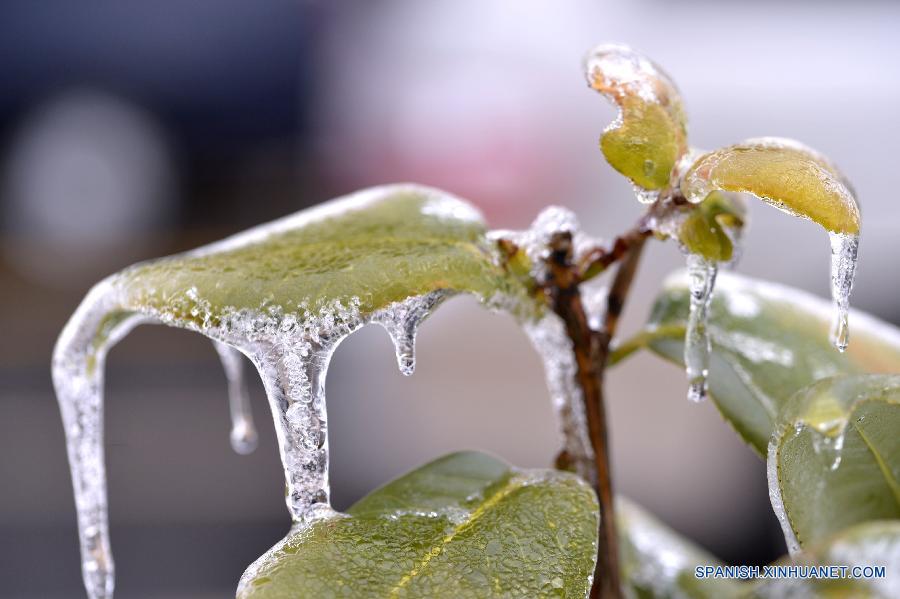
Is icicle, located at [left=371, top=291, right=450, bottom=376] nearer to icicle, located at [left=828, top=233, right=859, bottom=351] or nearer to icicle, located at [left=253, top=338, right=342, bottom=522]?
icicle, located at [left=253, top=338, right=342, bottom=522]

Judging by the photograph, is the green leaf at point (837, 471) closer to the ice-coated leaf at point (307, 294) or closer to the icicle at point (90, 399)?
the ice-coated leaf at point (307, 294)

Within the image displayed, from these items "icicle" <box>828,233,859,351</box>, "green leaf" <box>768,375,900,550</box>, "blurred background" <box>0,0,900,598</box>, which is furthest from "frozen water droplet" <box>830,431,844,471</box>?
"blurred background" <box>0,0,900,598</box>

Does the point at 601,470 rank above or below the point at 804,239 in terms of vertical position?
above

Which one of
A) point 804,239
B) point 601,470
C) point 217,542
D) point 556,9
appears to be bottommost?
point 217,542

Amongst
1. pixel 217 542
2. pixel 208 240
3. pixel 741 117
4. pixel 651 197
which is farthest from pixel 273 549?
pixel 208 240

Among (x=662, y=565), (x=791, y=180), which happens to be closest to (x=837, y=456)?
(x=791, y=180)

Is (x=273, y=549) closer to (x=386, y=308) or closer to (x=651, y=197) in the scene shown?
(x=386, y=308)
